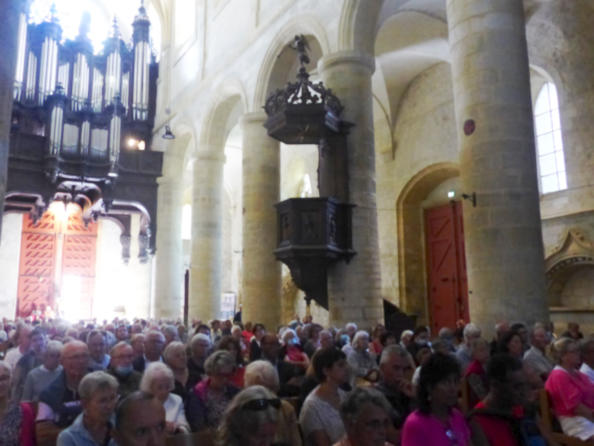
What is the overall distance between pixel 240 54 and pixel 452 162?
6.18 m

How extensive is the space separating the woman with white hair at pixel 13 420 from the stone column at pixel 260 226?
8.97 m

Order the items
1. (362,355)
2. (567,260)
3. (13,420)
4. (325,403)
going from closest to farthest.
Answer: (13,420), (325,403), (362,355), (567,260)

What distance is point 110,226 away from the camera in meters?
22.5

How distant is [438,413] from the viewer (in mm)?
2637

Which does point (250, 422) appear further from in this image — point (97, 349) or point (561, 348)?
point (97, 349)

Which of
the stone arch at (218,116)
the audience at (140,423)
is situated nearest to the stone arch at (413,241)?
the stone arch at (218,116)

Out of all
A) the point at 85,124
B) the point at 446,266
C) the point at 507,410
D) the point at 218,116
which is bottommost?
the point at 507,410

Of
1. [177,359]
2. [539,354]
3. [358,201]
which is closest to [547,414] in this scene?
[539,354]

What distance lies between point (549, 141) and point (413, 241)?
477 cm

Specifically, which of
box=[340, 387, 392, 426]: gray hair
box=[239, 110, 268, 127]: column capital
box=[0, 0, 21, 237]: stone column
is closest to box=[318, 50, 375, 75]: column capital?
box=[239, 110, 268, 127]: column capital

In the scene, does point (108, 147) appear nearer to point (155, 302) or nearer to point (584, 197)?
point (155, 302)

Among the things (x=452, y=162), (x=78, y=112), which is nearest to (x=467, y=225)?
(x=452, y=162)

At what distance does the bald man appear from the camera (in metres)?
3.16

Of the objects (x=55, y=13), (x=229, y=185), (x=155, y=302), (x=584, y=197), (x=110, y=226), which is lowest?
(x=155, y=302)
